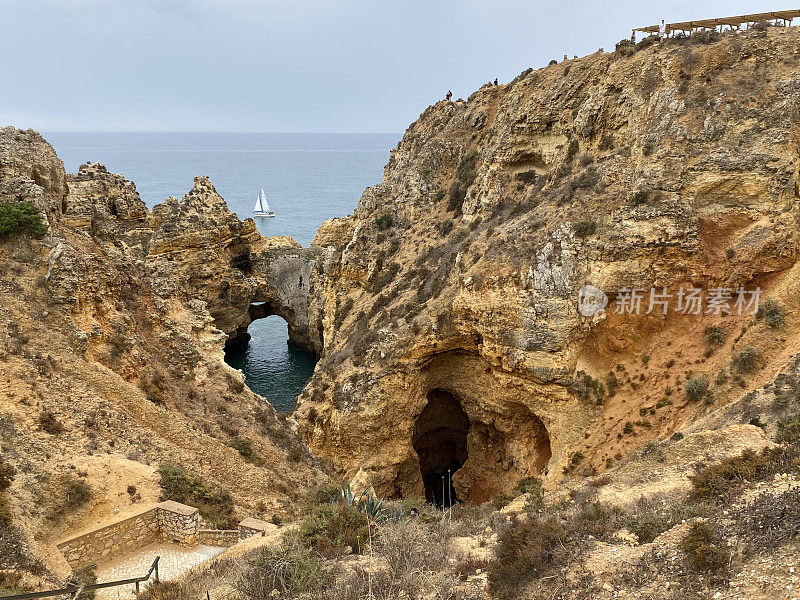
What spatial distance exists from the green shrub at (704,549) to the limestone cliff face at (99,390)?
11.4 meters

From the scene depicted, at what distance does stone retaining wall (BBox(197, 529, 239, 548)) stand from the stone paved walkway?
14 centimetres

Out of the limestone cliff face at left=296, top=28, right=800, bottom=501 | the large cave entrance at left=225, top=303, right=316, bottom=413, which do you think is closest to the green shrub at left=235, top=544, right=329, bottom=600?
the limestone cliff face at left=296, top=28, right=800, bottom=501

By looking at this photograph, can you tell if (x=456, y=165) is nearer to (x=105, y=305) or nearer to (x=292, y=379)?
(x=292, y=379)

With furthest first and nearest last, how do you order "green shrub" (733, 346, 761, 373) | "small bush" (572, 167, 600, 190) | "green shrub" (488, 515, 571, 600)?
"small bush" (572, 167, 600, 190)
"green shrub" (733, 346, 761, 373)
"green shrub" (488, 515, 571, 600)

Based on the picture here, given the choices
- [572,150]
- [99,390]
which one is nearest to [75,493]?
[99,390]

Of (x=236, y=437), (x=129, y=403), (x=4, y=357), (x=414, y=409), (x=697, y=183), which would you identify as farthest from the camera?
(x=414, y=409)

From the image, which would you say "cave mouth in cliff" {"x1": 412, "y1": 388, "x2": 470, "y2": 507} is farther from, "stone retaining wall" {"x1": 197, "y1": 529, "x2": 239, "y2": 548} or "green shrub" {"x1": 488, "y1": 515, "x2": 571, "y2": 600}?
"green shrub" {"x1": 488, "y1": 515, "x2": 571, "y2": 600}

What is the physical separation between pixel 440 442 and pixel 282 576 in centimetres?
2465

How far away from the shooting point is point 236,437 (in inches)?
740

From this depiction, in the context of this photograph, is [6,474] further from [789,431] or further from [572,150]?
[572,150]

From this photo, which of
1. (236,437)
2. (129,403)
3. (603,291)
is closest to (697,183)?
(603,291)

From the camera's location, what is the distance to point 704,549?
8.22 meters

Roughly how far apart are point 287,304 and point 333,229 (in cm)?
790

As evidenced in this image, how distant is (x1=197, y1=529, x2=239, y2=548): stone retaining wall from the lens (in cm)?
1400
